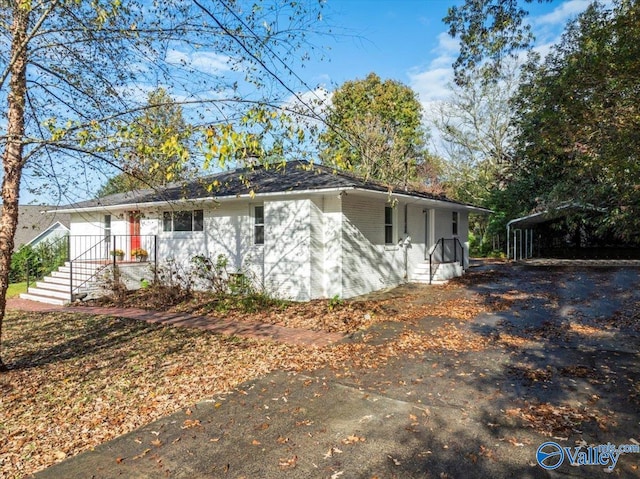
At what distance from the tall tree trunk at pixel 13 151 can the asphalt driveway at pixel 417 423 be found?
10.6ft

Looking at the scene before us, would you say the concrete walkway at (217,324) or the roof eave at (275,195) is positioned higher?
the roof eave at (275,195)

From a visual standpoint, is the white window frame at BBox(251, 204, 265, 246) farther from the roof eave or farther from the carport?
the carport

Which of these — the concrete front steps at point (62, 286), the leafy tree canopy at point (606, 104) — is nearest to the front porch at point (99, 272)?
the concrete front steps at point (62, 286)

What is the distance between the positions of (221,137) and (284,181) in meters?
7.75

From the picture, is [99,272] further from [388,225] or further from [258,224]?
[388,225]

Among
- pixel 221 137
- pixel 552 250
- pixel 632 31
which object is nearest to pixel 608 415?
pixel 221 137

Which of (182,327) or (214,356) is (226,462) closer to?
(214,356)

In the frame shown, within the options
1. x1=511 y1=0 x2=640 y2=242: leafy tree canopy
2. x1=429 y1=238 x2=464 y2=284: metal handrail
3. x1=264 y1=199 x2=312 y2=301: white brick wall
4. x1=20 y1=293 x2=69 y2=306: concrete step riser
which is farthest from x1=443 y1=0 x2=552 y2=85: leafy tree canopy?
x1=20 y1=293 x2=69 y2=306: concrete step riser

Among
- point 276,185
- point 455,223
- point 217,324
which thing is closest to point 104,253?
point 276,185

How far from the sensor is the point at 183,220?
13266mm

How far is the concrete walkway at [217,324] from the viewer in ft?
23.6

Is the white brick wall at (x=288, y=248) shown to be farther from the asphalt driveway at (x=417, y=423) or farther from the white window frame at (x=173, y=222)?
the asphalt driveway at (x=417, y=423)

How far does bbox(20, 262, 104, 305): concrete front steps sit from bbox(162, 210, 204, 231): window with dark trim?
2478 mm

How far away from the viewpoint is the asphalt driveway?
318 cm
